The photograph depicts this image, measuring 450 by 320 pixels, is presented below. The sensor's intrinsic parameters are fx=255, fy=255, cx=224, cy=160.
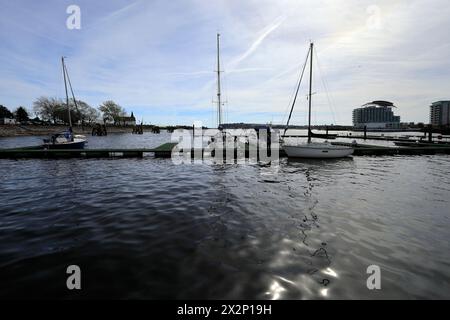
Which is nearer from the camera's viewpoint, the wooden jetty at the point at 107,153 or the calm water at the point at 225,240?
the calm water at the point at 225,240

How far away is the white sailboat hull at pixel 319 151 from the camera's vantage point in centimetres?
2629

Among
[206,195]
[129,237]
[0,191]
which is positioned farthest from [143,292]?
[0,191]

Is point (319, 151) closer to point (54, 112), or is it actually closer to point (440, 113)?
Answer: point (54, 112)

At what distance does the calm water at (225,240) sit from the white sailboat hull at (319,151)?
1206cm

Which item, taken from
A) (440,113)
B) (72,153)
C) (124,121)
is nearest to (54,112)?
(124,121)

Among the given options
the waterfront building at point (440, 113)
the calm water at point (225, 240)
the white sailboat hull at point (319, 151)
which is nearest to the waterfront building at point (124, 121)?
the white sailboat hull at point (319, 151)

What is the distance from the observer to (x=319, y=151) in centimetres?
2633

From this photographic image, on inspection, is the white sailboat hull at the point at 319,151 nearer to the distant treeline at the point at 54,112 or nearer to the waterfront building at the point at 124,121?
the distant treeline at the point at 54,112

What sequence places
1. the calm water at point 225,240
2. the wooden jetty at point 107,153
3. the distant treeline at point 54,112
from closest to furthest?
the calm water at point 225,240
the wooden jetty at point 107,153
the distant treeline at point 54,112

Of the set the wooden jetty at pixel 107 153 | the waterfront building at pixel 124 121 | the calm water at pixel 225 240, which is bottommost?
the calm water at pixel 225 240

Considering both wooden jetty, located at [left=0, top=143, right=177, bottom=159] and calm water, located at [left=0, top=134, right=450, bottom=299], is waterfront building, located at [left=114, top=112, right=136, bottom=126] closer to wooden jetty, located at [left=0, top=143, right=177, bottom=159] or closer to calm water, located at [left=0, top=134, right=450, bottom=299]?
wooden jetty, located at [left=0, top=143, right=177, bottom=159]

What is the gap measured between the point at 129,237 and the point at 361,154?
103 feet

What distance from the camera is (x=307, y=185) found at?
577 inches
